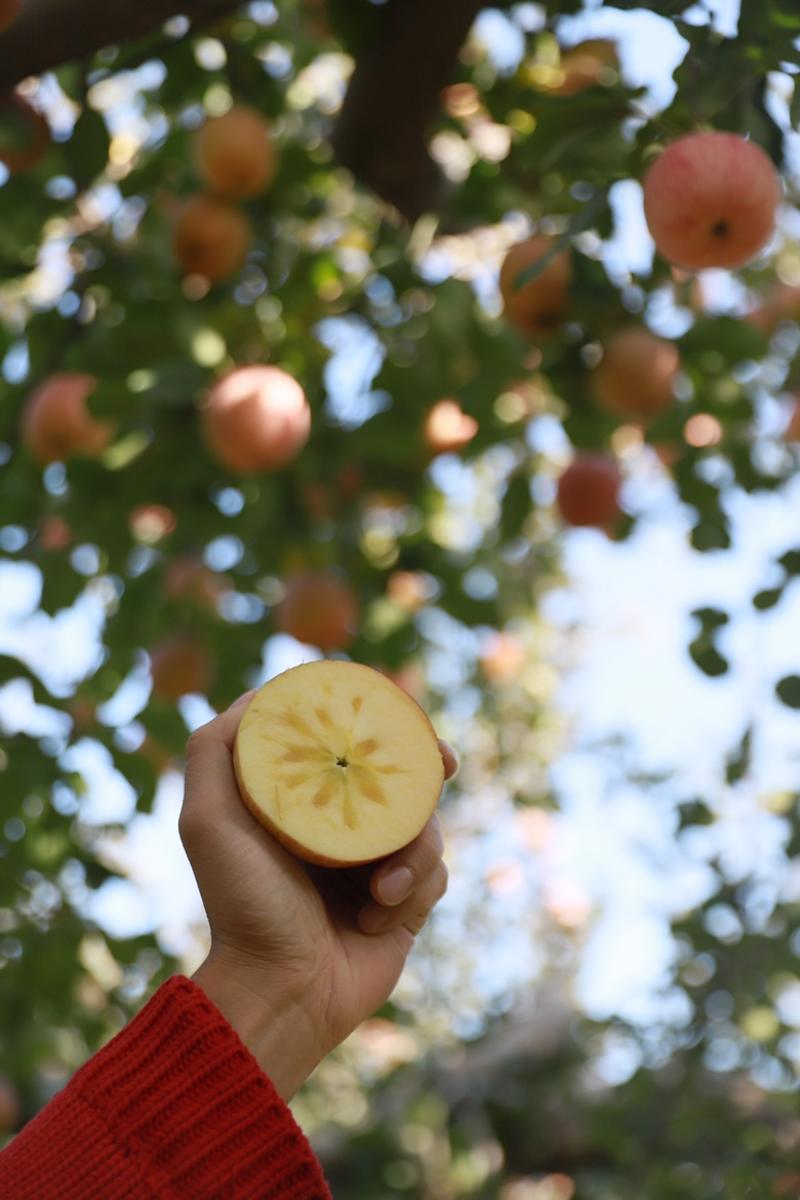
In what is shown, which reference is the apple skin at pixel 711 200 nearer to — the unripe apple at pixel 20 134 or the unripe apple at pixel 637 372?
the unripe apple at pixel 637 372

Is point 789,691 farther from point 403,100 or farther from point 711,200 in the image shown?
point 403,100

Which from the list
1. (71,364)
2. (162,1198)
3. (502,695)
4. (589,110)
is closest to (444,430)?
(71,364)

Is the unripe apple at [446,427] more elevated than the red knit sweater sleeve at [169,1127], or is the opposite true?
the red knit sweater sleeve at [169,1127]

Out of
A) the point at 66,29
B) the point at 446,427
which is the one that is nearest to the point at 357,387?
the point at 446,427

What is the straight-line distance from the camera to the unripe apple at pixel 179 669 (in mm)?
2834

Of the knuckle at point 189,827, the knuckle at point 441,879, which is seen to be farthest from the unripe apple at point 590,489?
the knuckle at point 189,827

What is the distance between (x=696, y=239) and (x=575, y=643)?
5.33 m

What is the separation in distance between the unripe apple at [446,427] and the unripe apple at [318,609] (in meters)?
0.36

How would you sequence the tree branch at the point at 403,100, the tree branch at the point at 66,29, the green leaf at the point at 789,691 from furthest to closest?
the tree branch at the point at 403,100 < the green leaf at the point at 789,691 < the tree branch at the point at 66,29

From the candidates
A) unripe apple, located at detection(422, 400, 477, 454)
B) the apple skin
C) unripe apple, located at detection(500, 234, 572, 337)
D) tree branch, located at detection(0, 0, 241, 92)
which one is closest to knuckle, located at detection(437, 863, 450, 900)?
the apple skin

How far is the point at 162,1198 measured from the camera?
0.96 meters

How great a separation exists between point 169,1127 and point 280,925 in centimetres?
19

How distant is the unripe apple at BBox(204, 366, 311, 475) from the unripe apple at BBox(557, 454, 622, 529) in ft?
2.11

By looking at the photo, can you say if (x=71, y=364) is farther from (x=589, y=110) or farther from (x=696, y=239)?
(x=696, y=239)
